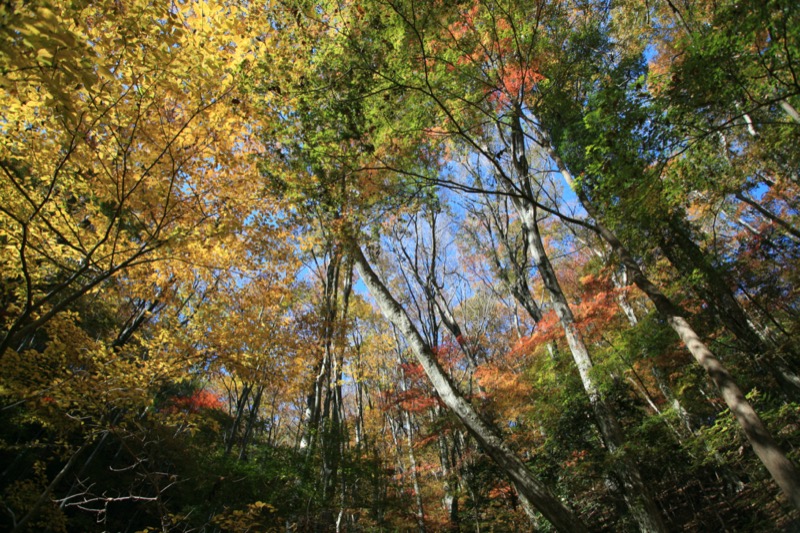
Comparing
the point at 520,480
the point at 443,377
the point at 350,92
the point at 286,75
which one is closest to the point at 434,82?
the point at 350,92

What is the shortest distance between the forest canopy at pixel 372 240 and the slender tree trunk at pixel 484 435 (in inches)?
1.1

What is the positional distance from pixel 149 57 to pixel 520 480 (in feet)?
14.8

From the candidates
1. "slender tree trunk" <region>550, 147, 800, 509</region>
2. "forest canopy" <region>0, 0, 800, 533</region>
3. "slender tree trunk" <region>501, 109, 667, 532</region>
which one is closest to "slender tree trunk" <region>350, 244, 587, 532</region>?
"forest canopy" <region>0, 0, 800, 533</region>

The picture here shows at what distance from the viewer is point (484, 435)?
348 centimetres

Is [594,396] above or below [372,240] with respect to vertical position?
below

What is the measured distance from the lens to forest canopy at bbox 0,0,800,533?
3000mm

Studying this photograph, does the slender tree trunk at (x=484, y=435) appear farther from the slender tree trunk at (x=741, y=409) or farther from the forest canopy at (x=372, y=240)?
the slender tree trunk at (x=741, y=409)

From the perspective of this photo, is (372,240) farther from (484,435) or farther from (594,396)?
(594,396)

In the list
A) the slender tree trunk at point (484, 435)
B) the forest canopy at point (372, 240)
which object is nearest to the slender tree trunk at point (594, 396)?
the forest canopy at point (372, 240)

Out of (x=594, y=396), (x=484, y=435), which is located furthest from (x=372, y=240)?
(x=594, y=396)

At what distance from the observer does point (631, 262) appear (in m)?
4.21

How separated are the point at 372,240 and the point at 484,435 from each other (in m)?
3.17

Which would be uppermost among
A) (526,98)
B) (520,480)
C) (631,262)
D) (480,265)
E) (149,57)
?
(480,265)

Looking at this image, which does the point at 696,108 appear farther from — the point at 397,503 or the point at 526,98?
the point at 397,503
